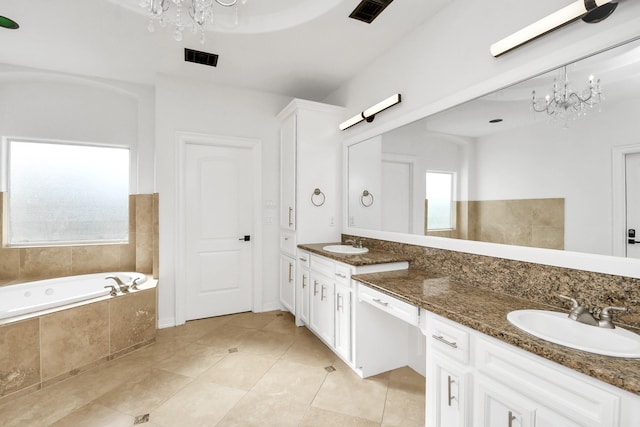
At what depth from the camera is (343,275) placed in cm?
225

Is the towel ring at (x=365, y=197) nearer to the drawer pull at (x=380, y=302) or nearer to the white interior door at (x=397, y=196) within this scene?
the white interior door at (x=397, y=196)

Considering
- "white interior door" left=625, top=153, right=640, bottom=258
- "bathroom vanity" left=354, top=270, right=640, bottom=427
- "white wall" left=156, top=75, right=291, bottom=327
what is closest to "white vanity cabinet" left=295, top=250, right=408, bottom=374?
"bathroom vanity" left=354, top=270, right=640, bottom=427

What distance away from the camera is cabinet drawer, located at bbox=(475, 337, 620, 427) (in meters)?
0.86

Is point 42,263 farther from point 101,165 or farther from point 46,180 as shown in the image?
point 101,165

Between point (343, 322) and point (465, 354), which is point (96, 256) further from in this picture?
point (465, 354)

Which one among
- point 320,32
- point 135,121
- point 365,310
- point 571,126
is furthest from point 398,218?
point 135,121

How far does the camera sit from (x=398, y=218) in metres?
2.46

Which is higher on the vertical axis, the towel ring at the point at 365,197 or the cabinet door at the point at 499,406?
the towel ring at the point at 365,197

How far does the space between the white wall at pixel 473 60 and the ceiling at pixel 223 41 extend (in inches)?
6.9

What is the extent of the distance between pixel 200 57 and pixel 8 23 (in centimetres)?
134

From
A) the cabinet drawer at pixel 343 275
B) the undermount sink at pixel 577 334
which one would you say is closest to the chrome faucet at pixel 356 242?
the cabinet drawer at pixel 343 275

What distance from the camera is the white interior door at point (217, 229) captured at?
3.24 m

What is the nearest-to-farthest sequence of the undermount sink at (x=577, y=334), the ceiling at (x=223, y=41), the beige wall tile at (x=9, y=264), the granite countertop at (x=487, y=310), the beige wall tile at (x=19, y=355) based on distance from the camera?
the granite countertop at (x=487, y=310), the undermount sink at (x=577, y=334), the beige wall tile at (x=19, y=355), the ceiling at (x=223, y=41), the beige wall tile at (x=9, y=264)

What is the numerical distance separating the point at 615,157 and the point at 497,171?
524mm
